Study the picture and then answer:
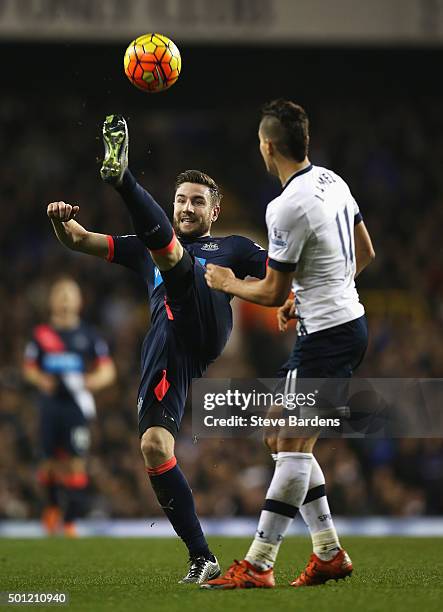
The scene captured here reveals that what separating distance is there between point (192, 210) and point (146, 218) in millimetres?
874

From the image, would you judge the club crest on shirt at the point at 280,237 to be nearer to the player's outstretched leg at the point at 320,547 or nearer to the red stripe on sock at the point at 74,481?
the player's outstretched leg at the point at 320,547

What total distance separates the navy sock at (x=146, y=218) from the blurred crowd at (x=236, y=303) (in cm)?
754

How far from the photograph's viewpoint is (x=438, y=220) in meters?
16.7

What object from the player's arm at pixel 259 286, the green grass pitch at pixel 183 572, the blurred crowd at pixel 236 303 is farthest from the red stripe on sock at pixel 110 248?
the blurred crowd at pixel 236 303

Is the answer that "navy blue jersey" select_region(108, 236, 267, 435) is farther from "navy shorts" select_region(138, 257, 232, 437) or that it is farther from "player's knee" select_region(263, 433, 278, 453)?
"player's knee" select_region(263, 433, 278, 453)

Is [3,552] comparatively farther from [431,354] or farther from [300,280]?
[431,354]

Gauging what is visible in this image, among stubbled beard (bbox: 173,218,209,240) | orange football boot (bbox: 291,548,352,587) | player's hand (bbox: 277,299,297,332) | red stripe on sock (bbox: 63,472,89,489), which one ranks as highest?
stubbled beard (bbox: 173,218,209,240)

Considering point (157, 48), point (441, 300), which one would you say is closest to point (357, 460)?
point (441, 300)

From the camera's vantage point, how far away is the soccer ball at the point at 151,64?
609 centimetres

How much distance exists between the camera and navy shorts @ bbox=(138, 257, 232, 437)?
569 centimetres

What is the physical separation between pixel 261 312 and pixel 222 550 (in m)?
8.57

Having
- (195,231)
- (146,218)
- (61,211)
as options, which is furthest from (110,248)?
(146,218)

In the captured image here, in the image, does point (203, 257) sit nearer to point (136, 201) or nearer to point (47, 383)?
point (136, 201)

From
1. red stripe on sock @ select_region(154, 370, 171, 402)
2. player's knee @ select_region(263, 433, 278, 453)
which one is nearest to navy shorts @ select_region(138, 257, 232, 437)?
red stripe on sock @ select_region(154, 370, 171, 402)
